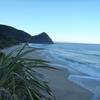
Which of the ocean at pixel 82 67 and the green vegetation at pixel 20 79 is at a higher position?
the green vegetation at pixel 20 79

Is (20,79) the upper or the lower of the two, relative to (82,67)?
upper

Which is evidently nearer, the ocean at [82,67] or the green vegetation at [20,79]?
the green vegetation at [20,79]

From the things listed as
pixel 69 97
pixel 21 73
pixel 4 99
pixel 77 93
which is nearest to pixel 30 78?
pixel 21 73

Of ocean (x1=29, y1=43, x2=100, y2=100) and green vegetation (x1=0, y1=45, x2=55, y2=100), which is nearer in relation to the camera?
green vegetation (x1=0, y1=45, x2=55, y2=100)

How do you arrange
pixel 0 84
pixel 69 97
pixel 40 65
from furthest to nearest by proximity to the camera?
pixel 69 97, pixel 40 65, pixel 0 84

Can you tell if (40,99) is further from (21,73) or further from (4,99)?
(4,99)

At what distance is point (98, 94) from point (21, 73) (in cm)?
697

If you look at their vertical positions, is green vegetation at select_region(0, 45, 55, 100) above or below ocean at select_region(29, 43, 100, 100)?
above

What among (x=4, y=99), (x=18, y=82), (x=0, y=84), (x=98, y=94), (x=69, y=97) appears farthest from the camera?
(x=98, y=94)

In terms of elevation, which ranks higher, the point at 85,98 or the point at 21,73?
the point at 21,73

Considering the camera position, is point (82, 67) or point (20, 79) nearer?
point (20, 79)

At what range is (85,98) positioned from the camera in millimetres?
10094

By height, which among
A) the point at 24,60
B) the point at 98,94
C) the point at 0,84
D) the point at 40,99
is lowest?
the point at 98,94

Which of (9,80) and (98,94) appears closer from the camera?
(9,80)
